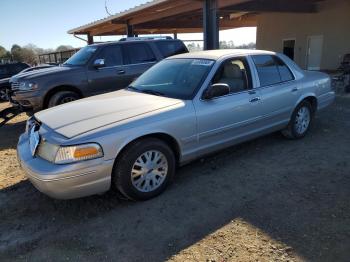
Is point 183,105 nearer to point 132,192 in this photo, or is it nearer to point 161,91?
point 161,91

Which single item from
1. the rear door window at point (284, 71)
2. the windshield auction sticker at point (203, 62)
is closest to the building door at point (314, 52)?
the rear door window at point (284, 71)

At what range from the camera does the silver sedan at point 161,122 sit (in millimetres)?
3369

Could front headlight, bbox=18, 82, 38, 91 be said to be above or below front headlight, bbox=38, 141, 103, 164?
above

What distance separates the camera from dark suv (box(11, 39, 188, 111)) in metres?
7.36

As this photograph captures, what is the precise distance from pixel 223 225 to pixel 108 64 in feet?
19.0

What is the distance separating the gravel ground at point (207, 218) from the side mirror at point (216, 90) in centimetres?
110

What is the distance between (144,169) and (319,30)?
1528 cm

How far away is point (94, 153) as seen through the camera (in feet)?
11.0

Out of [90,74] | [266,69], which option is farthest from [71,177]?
[90,74]

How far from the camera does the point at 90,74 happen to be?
783 cm

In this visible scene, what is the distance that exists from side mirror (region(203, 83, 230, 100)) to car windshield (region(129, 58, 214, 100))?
156mm

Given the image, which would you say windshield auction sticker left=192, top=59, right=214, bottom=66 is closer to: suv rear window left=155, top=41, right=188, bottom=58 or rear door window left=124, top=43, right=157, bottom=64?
rear door window left=124, top=43, right=157, bottom=64

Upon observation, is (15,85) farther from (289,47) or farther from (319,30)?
(289,47)

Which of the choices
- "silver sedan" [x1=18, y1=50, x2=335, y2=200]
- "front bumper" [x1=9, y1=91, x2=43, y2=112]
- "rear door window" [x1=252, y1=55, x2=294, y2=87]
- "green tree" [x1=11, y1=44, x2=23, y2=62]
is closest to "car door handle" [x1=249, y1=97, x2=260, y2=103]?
"silver sedan" [x1=18, y1=50, x2=335, y2=200]
